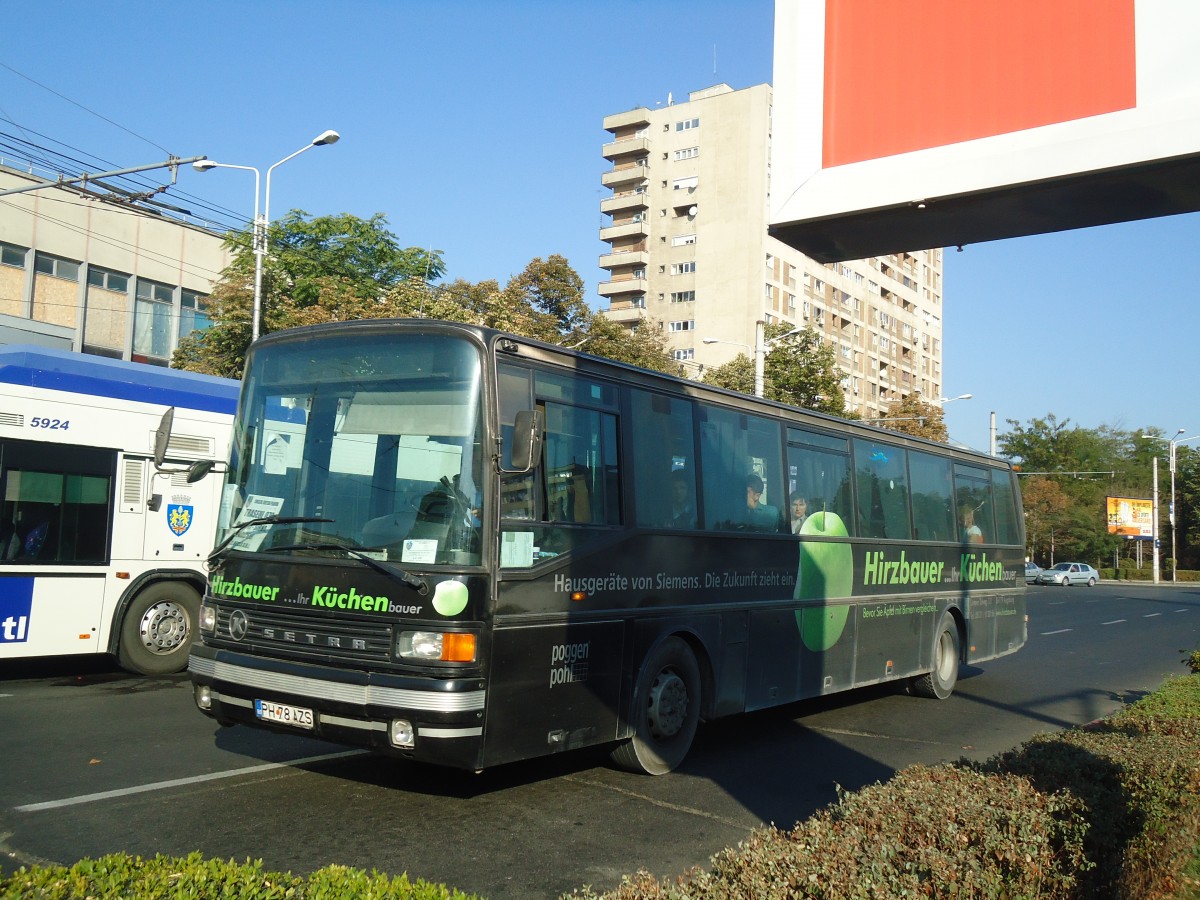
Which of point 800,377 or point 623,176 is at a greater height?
point 623,176

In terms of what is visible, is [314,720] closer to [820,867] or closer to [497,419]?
[497,419]

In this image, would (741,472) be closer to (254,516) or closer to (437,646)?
(437,646)

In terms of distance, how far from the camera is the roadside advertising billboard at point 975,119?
4.49 meters

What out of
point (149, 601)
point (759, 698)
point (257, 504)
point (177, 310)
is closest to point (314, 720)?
point (257, 504)

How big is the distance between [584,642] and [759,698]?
2.97 m

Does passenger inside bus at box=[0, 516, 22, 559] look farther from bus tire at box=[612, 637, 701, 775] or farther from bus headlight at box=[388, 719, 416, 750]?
bus tire at box=[612, 637, 701, 775]

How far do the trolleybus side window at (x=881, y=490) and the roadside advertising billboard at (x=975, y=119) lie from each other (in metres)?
6.73

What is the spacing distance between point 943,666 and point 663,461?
713 centimetres

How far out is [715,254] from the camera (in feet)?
246

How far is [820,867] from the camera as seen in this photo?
389 cm

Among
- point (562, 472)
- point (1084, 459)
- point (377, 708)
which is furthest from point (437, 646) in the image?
point (1084, 459)

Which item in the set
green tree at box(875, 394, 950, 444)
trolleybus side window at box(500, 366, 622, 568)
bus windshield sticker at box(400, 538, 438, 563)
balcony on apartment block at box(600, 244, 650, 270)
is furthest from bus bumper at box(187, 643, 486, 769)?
balcony on apartment block at box(600, 244, 650, 270)

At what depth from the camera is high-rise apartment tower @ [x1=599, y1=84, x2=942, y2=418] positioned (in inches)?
2872

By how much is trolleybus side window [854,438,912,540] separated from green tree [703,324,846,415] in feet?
91.6
